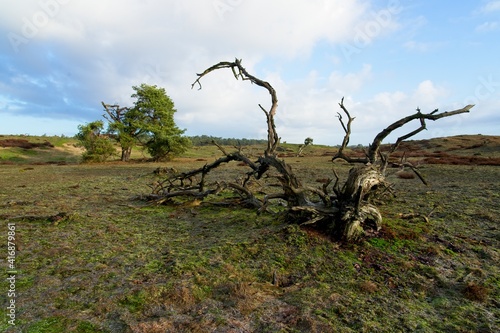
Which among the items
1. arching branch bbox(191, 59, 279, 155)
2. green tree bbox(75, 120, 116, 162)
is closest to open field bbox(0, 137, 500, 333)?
arching branch bbox(191, 59, 279, 155)

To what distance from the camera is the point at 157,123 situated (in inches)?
1474

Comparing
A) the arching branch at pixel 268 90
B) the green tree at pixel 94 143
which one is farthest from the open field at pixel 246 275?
the green tree at pixel 94 143

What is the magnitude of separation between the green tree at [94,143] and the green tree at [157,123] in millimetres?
4104

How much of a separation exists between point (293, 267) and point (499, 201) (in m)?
9.25

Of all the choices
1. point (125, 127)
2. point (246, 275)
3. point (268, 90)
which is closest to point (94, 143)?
point (125, 127)

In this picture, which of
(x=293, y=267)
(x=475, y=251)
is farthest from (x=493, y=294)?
(x=293, y=267)

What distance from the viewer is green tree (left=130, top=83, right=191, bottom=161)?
35906mm

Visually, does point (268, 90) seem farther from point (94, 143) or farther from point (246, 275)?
point (94, 143)

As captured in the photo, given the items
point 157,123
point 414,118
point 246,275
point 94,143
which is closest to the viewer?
point 246,275

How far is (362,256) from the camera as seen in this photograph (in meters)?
5.77

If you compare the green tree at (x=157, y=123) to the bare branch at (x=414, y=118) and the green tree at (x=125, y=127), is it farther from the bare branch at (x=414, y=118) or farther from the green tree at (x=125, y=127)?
the bare branch at (x=414, y=118)

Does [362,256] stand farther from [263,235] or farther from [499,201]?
[499,201]

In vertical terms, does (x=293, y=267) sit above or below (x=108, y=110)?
below

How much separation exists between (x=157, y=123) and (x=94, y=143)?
7.42 meters
